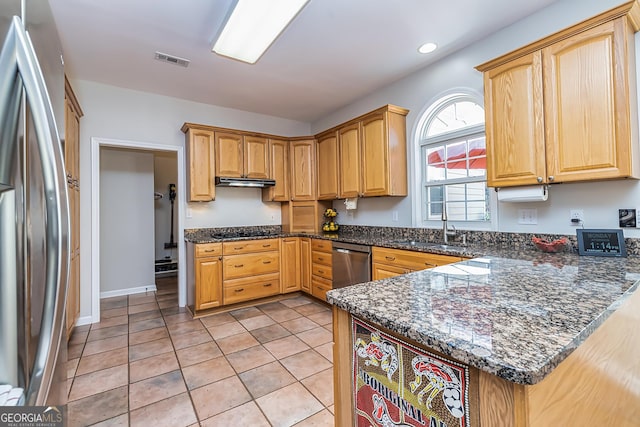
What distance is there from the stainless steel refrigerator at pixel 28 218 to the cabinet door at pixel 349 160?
10.4 ft

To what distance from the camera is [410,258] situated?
2.59 meters

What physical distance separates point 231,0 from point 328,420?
2827 mm

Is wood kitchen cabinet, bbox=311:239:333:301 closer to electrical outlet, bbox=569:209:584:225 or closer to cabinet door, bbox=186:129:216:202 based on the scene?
cabinet door, bbox=186:129:216:202

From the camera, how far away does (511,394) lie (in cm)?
60

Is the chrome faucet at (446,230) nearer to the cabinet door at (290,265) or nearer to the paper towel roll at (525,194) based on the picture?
the paper towel roll at (525,194)

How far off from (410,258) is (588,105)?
1.59 m

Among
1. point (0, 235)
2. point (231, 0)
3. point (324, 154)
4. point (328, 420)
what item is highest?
point (231, 0)

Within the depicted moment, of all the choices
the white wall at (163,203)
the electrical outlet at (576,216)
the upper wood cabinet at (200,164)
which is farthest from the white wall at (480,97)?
the white wall at (163,203)

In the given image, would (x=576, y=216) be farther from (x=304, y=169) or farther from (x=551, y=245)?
(x=304, y=169)

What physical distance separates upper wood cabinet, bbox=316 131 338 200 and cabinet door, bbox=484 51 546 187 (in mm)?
2000

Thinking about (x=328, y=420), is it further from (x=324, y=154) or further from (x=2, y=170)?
(x=324, y=154)

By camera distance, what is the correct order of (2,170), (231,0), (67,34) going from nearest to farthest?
1. (2,170)
2. (231,0)
3. (67,34)

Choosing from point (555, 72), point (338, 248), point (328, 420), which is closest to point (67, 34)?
point (338, 248)

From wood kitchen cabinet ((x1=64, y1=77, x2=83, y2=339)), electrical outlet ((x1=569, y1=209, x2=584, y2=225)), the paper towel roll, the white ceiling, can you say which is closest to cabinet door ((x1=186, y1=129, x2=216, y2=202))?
the white ceiling
